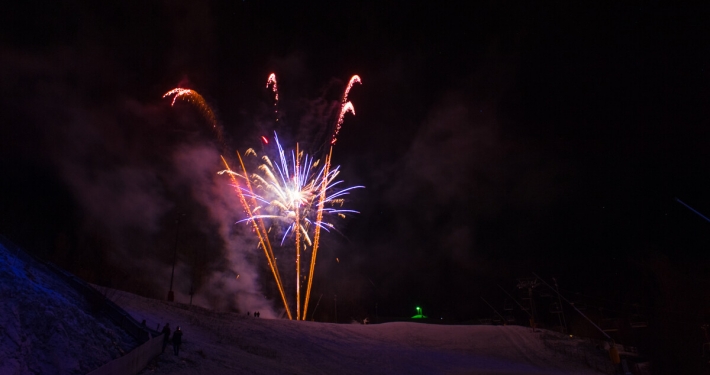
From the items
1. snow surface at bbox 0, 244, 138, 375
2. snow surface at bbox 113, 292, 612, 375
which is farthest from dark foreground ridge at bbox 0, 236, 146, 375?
snow surface at bbox 113, 292, 612, 375

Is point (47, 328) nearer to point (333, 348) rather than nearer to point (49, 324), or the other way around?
point (49, 324)

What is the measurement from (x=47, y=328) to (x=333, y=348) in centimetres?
1582

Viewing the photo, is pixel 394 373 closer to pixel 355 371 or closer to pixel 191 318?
pixel 355 371

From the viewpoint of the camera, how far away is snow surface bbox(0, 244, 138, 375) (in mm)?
10070

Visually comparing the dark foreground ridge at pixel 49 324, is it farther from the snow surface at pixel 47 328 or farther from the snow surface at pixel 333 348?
the snow surface at pixel 333 348

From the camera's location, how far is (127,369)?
11297mm

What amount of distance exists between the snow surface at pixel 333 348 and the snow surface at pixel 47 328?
173 centimetres

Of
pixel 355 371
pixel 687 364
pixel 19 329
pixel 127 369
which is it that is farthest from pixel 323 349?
pixel 687 364

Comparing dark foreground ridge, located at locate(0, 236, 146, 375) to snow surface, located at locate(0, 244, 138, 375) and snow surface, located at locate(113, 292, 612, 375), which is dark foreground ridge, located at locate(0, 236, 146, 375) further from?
snow surface, located at locate(113, 292, 612, 375)

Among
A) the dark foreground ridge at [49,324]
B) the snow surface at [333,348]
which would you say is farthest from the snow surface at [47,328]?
the snow surface at [333,348]

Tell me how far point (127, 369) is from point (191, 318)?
42.5 feet

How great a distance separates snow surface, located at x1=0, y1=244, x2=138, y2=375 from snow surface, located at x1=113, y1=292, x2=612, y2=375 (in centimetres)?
173

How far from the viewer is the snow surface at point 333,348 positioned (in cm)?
1714

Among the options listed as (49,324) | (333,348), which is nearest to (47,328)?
(49,324)
